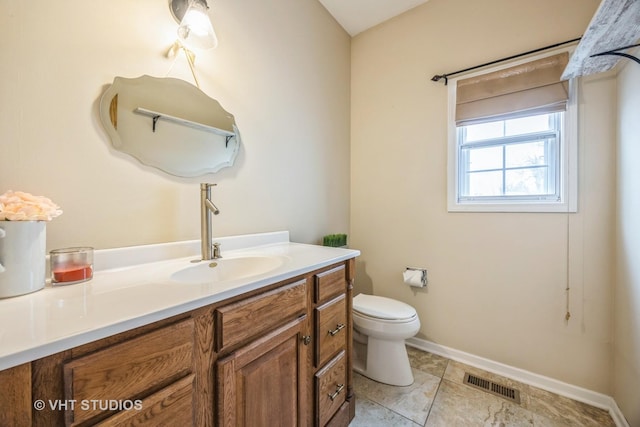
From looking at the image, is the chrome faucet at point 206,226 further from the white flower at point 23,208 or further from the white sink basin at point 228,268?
the white flower at point 23,208

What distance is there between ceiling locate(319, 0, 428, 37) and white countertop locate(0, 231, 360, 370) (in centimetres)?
207

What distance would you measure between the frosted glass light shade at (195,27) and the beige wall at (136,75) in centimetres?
9

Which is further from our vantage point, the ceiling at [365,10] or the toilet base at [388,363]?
the ceiling at [365,10]

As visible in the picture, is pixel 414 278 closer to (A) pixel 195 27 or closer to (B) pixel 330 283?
(B) pixel 330 283

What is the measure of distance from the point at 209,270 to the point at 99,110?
0.74 metres

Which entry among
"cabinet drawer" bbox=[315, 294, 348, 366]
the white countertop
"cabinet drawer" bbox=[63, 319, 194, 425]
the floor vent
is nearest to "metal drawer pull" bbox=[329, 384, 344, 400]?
"cabinet drawer" bbox=[315, 294, 348, 366]

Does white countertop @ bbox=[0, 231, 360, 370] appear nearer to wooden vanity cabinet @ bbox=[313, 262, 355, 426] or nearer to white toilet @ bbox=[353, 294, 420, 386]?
wooden vanity cabinet @ bbox=[313, 262, 355, 426]

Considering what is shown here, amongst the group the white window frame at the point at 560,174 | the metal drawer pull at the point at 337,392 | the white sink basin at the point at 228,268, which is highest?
the white window frame at the point at 560,174

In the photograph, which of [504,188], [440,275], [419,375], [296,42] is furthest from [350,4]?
[419,375]

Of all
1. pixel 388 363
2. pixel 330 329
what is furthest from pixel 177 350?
pixel 388 363

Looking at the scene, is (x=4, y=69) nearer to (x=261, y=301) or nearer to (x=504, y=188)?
(x=261, y=301)

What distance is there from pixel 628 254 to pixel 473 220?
2.40 feet

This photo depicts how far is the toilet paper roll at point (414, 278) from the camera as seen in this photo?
2.00m

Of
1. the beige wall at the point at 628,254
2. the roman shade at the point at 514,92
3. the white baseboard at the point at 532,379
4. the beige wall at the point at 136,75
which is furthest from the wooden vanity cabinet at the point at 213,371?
the roman shade at the point at 514,92
